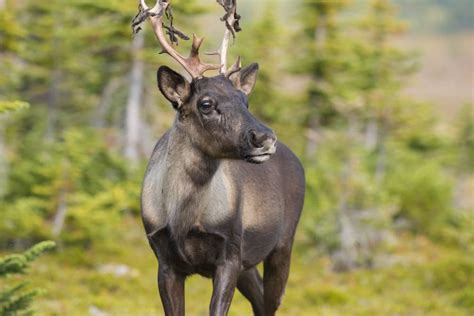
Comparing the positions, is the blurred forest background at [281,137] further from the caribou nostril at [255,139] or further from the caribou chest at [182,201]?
the caribou nostril at [255,139]

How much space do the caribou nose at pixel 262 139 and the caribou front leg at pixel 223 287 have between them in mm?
1182

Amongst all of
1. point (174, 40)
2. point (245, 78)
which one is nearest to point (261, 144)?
point (245, 78)

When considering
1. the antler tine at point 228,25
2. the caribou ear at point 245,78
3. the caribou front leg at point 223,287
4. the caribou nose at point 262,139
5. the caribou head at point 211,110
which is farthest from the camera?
the caribou ear at point 245,78

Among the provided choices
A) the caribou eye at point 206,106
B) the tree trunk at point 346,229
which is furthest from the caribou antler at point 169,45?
the tree trunk at point 346,229

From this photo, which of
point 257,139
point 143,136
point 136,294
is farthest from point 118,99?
point 257,139

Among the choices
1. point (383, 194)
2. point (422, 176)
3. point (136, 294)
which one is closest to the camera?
point (136, 294)

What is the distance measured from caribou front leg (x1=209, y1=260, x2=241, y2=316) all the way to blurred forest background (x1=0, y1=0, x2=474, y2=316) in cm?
210

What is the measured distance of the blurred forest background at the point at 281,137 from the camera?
17250mm

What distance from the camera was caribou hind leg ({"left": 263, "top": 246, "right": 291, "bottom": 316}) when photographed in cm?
808

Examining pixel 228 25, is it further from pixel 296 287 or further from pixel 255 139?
pixel 296 287

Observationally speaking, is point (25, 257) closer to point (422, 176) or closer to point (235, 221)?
point (235, 221)

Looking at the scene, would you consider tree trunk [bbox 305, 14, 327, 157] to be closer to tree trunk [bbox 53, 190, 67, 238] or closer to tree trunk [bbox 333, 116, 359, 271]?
tree trunk [bbox 333, 116, 359, 271]

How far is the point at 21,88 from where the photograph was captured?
123 feet

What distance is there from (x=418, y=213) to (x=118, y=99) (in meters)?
11.7
